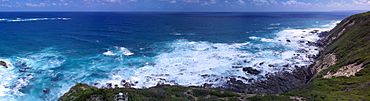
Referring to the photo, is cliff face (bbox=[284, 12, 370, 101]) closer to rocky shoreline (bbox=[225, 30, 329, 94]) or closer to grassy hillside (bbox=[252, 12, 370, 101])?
grassy hillside (bbox=[252, 12, 370, 101])

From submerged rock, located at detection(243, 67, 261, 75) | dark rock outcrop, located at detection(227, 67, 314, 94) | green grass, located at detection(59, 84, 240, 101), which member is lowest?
dark rock outcrop, located at detection(227, 67, 314, 94)

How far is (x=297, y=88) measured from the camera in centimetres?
3819

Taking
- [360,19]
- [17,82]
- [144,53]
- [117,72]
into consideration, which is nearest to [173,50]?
[144,53]

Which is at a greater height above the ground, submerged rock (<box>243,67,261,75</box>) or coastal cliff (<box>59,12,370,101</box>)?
coastal cliff (<box>59,12,370,101</box>)

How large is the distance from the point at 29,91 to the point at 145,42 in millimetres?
44857

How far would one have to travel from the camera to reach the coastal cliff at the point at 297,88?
94.4 feet

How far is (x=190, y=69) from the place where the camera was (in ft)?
173

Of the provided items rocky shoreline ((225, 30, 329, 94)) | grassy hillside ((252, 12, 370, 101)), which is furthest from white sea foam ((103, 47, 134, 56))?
grassy hillside ((252, 12, 370, 101))

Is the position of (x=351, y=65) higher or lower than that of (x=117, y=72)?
higher

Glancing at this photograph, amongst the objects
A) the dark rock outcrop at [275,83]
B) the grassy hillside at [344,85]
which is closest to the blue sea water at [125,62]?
the dark rock outcrop at [275,83]

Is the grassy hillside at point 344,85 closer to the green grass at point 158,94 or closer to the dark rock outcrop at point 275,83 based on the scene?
the dark rock outcrop at point 275,83

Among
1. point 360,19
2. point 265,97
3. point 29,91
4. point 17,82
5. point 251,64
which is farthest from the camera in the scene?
point 360,19

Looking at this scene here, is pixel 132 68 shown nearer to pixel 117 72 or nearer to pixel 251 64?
pixel 117 72

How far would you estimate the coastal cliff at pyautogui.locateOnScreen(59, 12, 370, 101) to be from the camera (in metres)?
28.8
